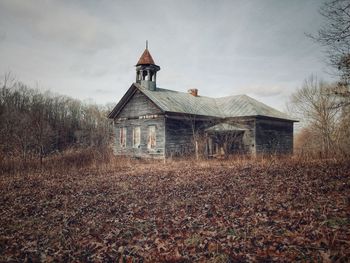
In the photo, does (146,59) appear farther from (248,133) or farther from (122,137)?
(248,133)

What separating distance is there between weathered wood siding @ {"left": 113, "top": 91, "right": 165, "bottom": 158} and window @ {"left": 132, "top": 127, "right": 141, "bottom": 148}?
28 centimetres

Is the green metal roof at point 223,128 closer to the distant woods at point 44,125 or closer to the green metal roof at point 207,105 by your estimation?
the green metal roof at point 207,105

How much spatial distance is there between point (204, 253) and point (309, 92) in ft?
97.9

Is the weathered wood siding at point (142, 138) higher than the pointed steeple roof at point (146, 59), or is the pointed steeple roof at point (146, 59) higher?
the pointed steeple roof at point (146, 59)

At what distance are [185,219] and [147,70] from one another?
18368mm

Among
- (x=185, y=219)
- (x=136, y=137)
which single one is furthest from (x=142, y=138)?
(x=185, y=219)

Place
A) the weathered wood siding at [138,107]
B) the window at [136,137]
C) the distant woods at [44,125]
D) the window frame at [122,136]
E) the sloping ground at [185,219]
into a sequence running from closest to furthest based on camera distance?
the sloping ground at [185,219] < the distant woods at [44,125] < the weathered wood siding at [138,107] < the window at [136,137] < the window frame at [122,136]

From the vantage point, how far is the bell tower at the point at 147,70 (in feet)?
71.7

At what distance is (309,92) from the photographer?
28.4 m

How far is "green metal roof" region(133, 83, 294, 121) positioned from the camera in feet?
64.1

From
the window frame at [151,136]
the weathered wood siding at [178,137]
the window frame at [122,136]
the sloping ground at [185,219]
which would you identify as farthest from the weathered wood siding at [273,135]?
the window frame at [122,136]

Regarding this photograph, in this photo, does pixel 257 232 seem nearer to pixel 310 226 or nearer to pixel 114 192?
pixel 310 226

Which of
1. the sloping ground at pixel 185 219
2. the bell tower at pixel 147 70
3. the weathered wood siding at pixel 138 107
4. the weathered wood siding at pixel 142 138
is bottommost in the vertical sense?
the sloping ground at pixel 185 219

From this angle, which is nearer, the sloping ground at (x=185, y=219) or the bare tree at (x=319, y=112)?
the sloping ground at (x=185, y=219)
